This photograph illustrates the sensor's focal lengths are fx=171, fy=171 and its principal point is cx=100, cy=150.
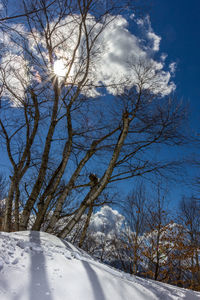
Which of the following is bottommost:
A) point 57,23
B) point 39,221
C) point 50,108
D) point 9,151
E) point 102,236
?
point 102,236

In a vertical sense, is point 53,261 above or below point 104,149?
below

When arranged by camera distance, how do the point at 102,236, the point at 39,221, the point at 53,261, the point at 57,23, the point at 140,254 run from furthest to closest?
the point at 102,236 < the point at 140,254 < the point at 39,221 < the point at 57,23 < the point at 53,261

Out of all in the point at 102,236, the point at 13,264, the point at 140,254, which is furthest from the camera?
the point at 102,236

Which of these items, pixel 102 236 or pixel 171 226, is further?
pixel 102 236

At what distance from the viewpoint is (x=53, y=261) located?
1554mm

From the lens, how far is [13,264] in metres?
1.32

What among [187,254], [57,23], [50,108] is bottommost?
[187,254]

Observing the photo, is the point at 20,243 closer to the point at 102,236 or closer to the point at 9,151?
the point at 9,151

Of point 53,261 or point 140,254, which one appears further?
point 140,254

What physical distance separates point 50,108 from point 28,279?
4.92 meters

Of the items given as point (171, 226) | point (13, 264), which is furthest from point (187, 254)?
point (13, 264)

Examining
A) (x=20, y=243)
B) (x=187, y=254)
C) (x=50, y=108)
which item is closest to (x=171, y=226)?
(x=187, y=254)

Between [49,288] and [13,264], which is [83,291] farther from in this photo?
[13,264]

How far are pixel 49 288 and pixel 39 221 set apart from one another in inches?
153
